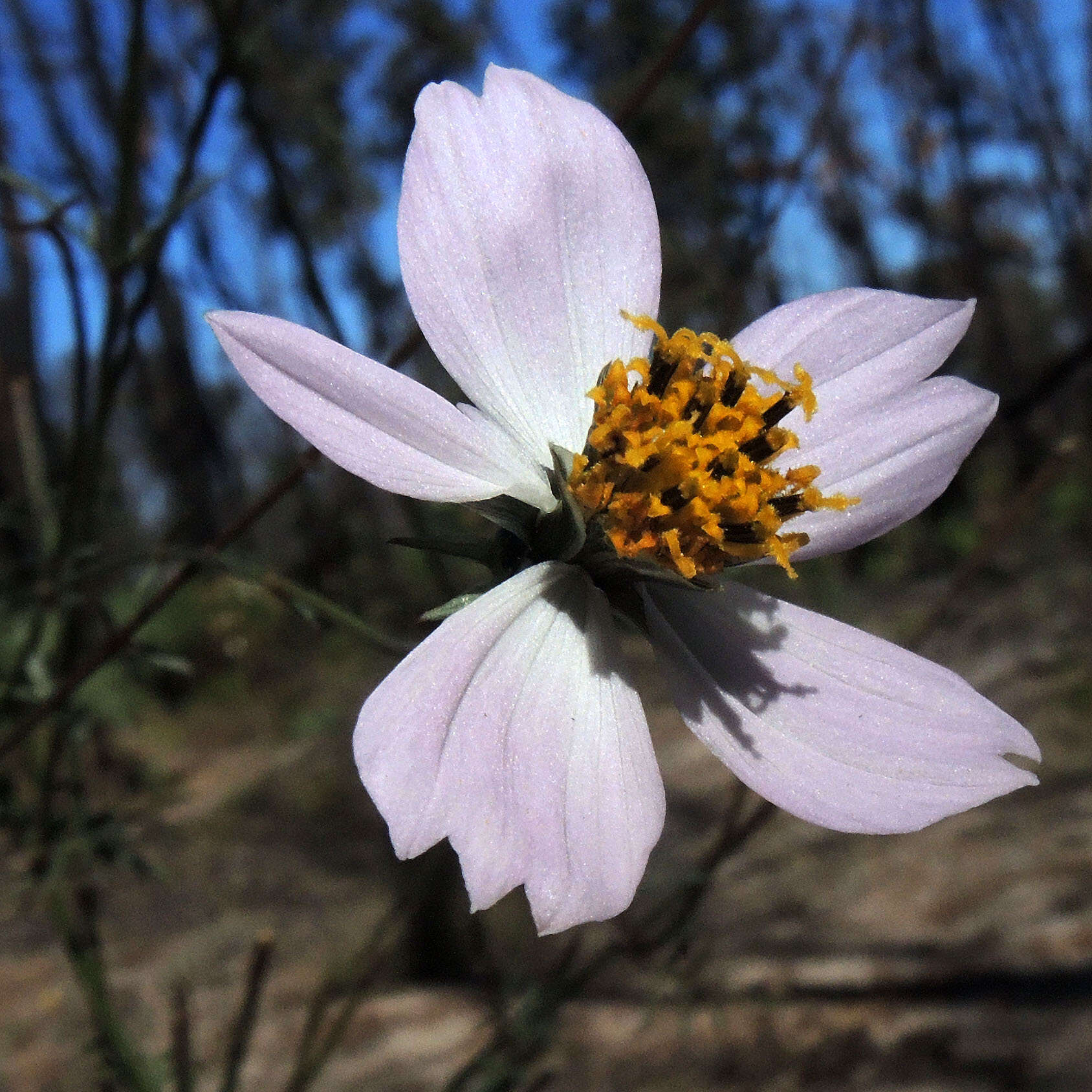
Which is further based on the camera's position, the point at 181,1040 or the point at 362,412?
the point at 181,1040

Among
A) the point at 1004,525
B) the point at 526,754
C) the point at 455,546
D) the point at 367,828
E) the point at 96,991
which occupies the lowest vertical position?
the point at 367,828

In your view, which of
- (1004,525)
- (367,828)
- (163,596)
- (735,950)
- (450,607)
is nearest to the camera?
(450,607)

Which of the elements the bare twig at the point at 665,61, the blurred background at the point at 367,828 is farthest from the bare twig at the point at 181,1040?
the bare twig at the point at 665,61

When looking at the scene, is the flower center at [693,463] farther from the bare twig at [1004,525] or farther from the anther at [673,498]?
the bare twig at [1004,525]

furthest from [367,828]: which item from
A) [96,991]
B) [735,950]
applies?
[96,991]

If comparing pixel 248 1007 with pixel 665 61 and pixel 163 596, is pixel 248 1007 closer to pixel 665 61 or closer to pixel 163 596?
pixel 163 596

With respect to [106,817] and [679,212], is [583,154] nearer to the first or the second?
[106,817]

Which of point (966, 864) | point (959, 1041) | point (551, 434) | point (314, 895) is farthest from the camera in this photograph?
point (314, 895)

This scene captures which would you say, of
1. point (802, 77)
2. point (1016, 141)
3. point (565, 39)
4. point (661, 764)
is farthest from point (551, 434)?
point (565, 39)
